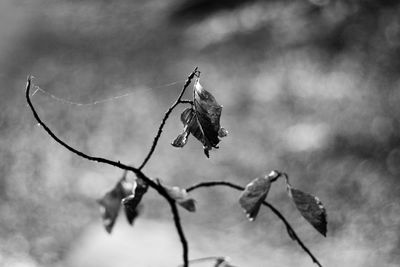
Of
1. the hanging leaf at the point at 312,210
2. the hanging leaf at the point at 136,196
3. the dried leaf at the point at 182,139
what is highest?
the dried leaf at the point at 182,139

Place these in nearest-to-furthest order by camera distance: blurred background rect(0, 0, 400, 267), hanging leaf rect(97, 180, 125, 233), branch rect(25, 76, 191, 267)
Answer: branch rect(25, 76, 191, 267), hanging leaf rect(97, 180, 125, 233), blurred background rect(0, 0, 400, 267)

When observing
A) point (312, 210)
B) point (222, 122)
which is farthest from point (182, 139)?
point (222, 122)

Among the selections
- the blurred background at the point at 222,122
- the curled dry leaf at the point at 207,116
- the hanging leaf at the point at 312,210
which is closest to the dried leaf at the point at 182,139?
the curled dry leaf at the point at 207,116

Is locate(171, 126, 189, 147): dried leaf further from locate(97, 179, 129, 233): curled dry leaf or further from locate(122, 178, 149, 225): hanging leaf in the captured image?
locate(97, 179, 129, 233): curled dry leaf

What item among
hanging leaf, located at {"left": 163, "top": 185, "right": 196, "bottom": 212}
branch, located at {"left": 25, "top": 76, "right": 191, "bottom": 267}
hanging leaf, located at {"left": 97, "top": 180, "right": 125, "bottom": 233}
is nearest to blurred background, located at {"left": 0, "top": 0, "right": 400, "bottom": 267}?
hanging leaf, located at {"left": 97, "top": 180, "right": 125, "bottom": 233}

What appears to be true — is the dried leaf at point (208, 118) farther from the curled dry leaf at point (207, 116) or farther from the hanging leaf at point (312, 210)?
the hanging leaf at point (312, 210)

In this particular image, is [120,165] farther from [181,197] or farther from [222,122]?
[222,122]

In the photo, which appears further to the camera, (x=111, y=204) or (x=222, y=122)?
(x=222, y=122)
